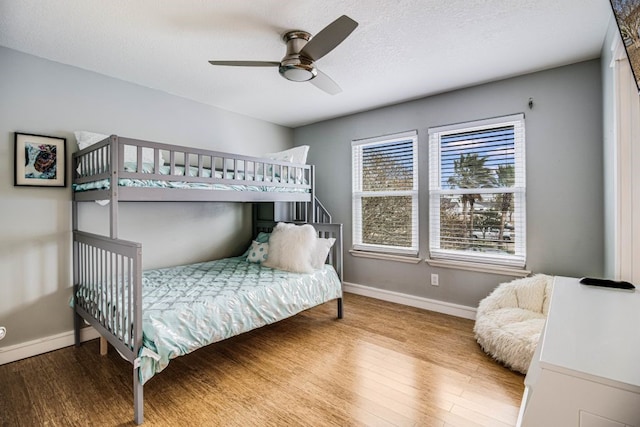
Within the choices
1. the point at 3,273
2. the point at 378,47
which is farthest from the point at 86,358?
the point at 378,47

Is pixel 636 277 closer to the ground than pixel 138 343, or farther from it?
farther from it

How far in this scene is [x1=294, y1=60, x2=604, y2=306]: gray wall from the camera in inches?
98.3

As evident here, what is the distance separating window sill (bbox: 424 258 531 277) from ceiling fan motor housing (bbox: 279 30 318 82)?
2.30 m

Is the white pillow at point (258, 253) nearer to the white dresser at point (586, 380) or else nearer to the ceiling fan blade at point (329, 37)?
the ceiling fan blade at point (329, 37)

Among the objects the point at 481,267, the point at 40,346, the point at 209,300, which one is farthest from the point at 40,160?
the point at 481,267

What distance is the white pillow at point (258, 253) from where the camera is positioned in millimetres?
3312

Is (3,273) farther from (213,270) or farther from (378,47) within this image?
(378,47)

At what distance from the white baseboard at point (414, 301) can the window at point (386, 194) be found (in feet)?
1.64

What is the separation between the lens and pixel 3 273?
2264mm

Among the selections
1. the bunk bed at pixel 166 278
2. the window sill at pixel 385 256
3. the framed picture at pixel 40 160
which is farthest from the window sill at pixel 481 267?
the framed picture at pixel 40 160

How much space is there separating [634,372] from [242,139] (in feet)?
12.8

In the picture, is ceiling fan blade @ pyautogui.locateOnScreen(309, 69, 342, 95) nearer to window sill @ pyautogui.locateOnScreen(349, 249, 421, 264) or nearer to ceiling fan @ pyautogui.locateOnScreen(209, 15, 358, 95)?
ceiling fan @ pyautogui.locateOnScreen(209, 15, 358, 95)

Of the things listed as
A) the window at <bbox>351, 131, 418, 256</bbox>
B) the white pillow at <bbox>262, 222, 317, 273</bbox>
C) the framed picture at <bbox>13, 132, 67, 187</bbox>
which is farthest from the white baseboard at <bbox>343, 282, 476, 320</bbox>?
the framed picture at <bbox>13, 132, 67, 187</bbox>

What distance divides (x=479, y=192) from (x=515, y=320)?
4.05 ft
